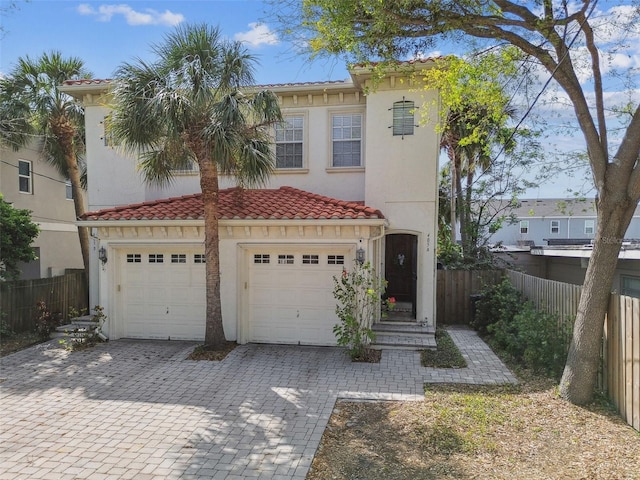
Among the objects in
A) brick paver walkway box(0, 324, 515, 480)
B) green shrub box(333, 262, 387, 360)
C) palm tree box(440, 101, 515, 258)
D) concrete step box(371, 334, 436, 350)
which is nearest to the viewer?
brick paver walkway box(0, 324, 515, 480)

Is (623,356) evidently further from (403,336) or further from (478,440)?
(403,336)

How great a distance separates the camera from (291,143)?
40.2 feet

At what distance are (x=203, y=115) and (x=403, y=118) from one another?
512 cm

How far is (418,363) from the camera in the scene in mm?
8688

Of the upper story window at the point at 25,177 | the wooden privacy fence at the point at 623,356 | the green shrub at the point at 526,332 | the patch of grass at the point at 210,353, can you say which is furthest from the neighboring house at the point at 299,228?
the upper story window at the point at 25,177

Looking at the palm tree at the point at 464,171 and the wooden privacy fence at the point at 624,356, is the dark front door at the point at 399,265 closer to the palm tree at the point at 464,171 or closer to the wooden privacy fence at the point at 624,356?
the palm tree at the point at 464,171

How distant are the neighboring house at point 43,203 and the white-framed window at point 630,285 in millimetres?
19166

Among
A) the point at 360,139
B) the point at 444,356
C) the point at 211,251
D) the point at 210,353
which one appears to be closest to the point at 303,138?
the point at 360,139

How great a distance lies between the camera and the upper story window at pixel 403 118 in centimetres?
1080

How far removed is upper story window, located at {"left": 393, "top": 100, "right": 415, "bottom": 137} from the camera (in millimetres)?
10805

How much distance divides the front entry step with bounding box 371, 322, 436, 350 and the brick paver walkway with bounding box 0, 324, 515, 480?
0.37 meters

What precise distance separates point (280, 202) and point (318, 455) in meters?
6.80

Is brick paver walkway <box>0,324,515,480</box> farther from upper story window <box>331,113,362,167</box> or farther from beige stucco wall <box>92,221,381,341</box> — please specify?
upper story window <box>331,113,362,167</box>

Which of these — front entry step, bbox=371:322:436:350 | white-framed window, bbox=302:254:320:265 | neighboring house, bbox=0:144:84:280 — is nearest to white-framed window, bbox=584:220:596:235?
front entry step, bbox=371:322:436:350
